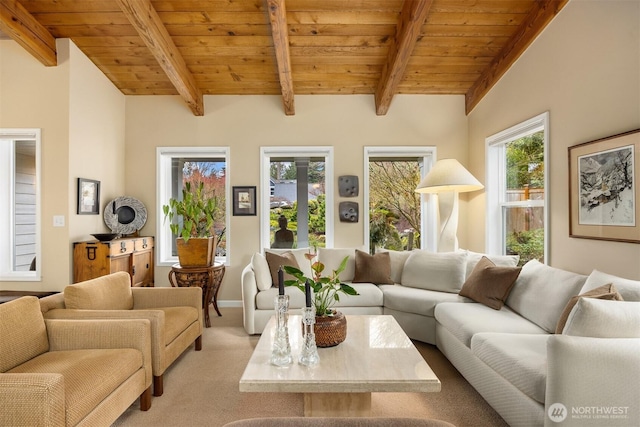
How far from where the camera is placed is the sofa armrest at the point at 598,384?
5.07 feet

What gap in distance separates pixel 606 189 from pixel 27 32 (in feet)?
16.2

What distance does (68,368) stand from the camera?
1.82 metres

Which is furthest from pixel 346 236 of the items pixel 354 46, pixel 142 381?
pixel 142 381

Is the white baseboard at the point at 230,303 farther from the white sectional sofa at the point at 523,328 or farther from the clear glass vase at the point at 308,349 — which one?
the clear glass vase at the point at 308,349

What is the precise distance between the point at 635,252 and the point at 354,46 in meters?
2.99

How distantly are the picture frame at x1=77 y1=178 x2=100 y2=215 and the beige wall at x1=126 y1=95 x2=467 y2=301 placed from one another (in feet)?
2.09

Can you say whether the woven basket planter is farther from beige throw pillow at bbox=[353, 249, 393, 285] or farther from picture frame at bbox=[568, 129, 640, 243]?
picture frame at bbox=[568, 129, 640, 243]

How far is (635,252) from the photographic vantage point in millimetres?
2295

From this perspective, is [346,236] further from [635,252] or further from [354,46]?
[635,252]

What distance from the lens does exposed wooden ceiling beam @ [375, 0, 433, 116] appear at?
299 cm

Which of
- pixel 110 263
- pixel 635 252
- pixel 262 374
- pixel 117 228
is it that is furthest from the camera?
pixel 117 228

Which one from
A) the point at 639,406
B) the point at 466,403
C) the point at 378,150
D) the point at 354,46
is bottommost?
the point at 466,403

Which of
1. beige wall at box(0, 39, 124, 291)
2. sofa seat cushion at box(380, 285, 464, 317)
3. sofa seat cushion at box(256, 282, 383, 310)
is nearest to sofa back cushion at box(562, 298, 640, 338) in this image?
sofa seat cushion at box(380, 285, 464, 317)

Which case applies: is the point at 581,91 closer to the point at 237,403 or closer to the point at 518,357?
the point at 518,357
